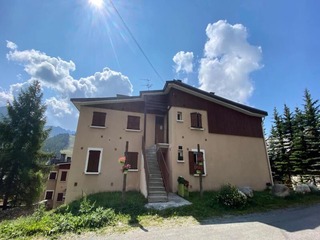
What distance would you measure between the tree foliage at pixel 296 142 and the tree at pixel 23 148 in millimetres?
27147

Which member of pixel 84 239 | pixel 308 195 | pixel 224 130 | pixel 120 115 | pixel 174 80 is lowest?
pixel 84 239

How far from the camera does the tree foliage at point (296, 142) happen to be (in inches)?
797

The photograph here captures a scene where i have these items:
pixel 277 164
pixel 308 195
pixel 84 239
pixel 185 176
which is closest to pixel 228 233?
pixel 84 239

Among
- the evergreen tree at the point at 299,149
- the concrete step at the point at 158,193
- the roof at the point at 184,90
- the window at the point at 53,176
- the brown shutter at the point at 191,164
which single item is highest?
the roof at the point at 184,90

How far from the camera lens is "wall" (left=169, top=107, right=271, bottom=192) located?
13250 millimetres

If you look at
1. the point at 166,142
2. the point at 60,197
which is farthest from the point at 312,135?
the point at 60,197

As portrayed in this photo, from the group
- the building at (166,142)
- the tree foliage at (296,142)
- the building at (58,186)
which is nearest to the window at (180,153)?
the building at (166,142)

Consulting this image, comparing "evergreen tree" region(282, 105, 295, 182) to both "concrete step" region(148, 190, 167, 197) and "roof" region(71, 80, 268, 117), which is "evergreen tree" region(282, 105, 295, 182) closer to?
"roof" region(71, 80, 268, 117)

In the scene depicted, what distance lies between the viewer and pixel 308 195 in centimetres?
1228

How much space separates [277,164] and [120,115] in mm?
21923

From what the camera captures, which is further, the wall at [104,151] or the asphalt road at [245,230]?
the wall at [104,151]

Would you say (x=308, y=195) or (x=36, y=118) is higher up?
(x=36, y=118)

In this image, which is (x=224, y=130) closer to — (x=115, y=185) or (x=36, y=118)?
(x=115, y=185)

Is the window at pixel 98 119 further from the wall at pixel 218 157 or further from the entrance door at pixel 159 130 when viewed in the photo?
the wall at pixel 218 157
